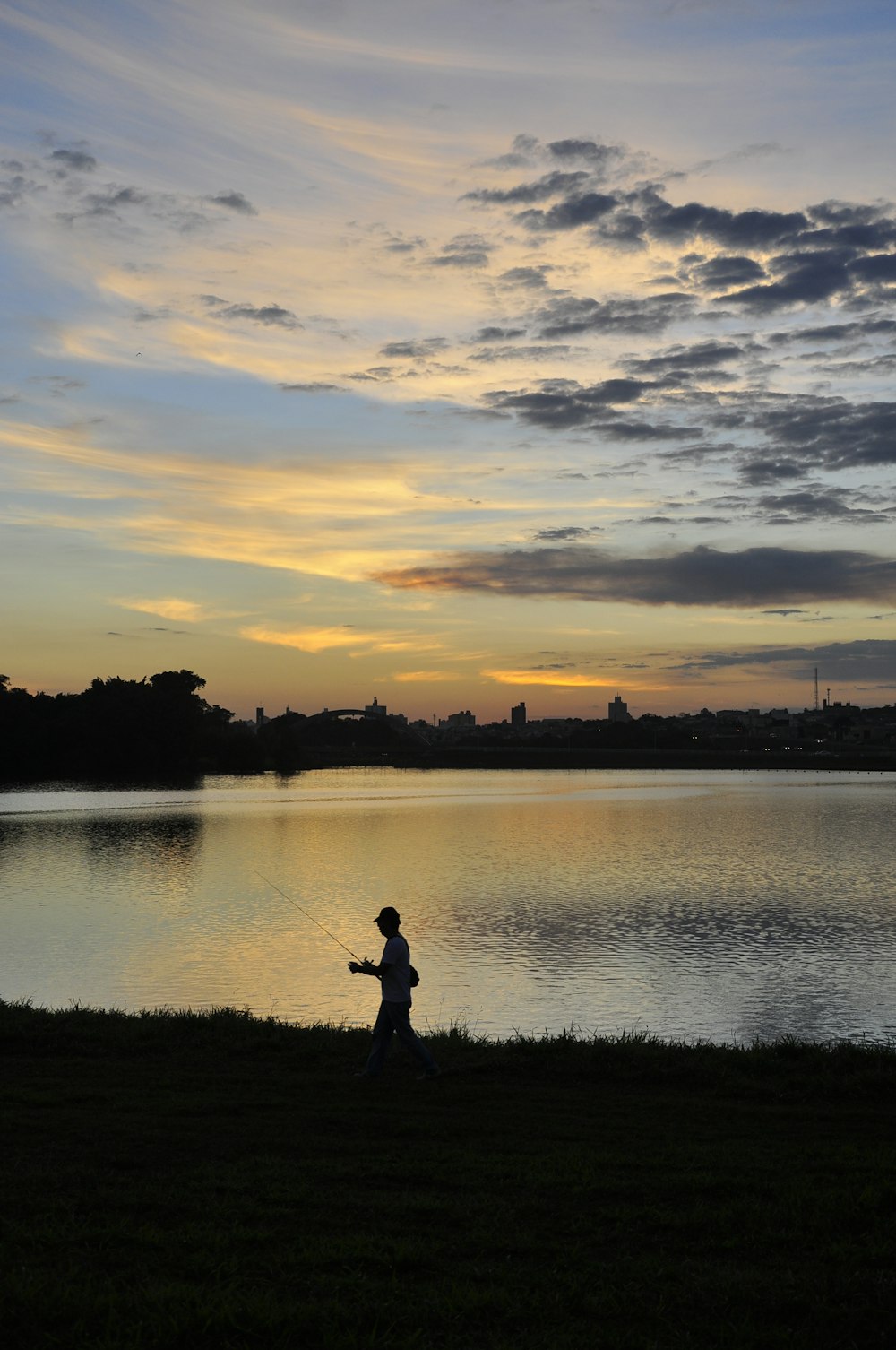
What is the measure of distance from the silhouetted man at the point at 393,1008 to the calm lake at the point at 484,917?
5.50 m

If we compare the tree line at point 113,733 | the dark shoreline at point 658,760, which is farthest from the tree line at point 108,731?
the dark shoreline at point 658,760

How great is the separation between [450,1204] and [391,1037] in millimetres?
4242

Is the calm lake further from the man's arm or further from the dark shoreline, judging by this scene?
the dark shoreline

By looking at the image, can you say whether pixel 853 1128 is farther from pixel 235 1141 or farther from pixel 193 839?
pixel 193 839

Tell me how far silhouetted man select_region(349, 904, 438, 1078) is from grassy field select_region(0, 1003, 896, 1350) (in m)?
0.29

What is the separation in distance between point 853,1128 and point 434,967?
45.3 ft

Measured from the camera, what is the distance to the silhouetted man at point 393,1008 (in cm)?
1166

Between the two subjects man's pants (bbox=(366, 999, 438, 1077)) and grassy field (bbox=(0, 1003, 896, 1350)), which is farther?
man's pants (bbox=(366, 999, 438, 1077))

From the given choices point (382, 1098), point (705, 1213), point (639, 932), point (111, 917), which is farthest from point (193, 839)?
point (705, 1213)

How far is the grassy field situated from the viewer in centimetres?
593

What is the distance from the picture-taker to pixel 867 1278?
21.0 feet

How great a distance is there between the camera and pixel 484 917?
30.8m

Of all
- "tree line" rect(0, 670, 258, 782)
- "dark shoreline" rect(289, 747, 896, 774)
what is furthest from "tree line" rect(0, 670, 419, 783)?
"dark shoreline" rect(289, 747, 896, 774)

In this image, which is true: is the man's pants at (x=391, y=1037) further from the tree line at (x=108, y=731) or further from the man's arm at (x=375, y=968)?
the tree line at (x=108, y=731)
